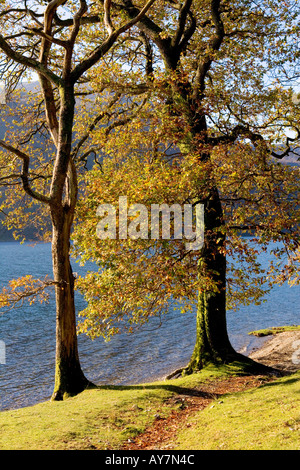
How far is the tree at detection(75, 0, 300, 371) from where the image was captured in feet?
39.4

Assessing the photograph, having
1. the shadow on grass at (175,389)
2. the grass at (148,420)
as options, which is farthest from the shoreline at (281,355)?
the grass at (148,420)

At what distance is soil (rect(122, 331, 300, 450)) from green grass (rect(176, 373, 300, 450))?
0.98 feet

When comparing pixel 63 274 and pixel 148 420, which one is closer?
pixel 148 420

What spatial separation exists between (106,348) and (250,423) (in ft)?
60.5

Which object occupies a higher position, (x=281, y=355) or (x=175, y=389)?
(x=175, y=389)

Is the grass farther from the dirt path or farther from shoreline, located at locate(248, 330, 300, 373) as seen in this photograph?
shoreline, located at locate(248, 330, 300, 373)

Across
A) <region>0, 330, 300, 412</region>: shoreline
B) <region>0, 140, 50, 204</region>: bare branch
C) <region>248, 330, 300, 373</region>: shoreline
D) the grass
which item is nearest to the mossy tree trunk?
A: <region>0, 140, 50, 204</region>: bare branch

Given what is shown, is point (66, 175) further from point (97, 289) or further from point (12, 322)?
point (12, 322)

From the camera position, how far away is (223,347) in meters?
16.0

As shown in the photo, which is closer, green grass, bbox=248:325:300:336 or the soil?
the soil

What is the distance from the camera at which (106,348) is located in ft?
87.2

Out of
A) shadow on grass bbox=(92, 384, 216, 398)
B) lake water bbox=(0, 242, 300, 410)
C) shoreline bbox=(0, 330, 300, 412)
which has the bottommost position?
lake water bbox=(0, 242, 300, 410)

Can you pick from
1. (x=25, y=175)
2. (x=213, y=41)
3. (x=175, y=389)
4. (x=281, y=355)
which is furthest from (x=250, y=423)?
(x=213, y=41)

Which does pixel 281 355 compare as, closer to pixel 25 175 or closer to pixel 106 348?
pixel 106 348
